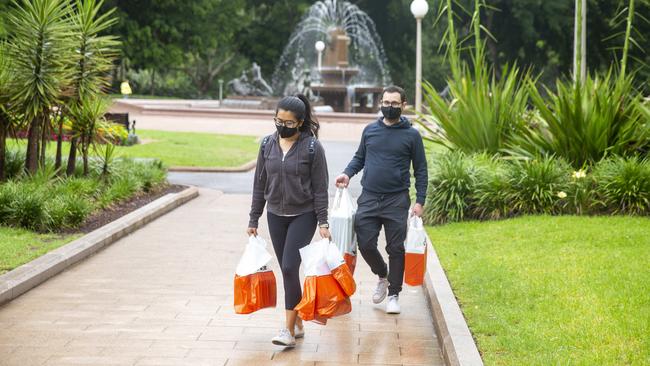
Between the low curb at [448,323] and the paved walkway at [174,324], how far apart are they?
0.11 meters

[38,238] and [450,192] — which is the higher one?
[450,192]

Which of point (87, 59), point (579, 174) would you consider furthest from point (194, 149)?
point (579, 174)

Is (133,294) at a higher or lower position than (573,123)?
lower

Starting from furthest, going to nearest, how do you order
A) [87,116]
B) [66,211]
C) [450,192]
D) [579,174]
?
[87,116], [450,192], [579,174], [66,211]

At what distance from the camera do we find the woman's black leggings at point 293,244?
664 cm

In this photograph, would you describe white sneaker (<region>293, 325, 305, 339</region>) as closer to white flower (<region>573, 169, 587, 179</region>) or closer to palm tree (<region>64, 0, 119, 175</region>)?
white flower (<region>573, 169, 587, 179</region>)

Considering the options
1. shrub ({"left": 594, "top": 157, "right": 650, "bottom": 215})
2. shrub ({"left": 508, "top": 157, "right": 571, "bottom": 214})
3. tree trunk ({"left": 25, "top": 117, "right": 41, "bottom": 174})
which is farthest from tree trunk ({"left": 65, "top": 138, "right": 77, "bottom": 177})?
shrub ({"left": 594, "top": 157, "right": 650, "bottom": 215})

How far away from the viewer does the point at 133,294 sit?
27.6ft

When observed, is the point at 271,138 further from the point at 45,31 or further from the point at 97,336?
the point at 45,31

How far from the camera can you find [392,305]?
773 centimetres

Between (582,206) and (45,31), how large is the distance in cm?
719

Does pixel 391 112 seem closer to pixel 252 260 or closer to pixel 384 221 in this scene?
pixel 384 221

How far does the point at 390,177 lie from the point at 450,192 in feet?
17.6

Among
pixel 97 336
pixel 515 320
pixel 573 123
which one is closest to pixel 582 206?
pixel 573 123
